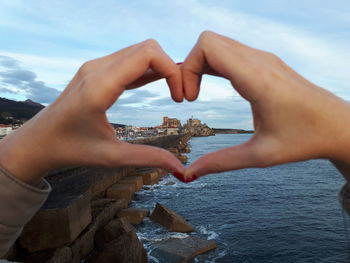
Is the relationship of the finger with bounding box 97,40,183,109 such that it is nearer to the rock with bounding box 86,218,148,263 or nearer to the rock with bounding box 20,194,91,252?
the rock with bounding box 20,194,91,252

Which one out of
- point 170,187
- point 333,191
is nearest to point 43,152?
point 170,187

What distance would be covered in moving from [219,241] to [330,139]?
10.0m

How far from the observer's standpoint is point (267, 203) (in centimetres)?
1589

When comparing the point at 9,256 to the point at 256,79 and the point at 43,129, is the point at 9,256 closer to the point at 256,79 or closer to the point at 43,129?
the point at 43,129

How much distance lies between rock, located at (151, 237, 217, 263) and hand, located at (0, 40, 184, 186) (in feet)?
24.6

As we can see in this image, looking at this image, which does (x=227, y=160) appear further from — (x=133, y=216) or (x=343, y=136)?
(x=133, y=216)

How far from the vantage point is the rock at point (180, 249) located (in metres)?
8.21

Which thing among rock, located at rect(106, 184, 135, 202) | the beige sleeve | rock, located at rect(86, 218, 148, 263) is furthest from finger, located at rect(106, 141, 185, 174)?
rock, located at rect(106, 184, 135, 202)

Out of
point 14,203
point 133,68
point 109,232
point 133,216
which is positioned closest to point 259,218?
point 133,216

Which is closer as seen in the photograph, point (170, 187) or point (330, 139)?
point (330, 139)

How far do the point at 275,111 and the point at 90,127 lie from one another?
0.78m

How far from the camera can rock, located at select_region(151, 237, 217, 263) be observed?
8211mm

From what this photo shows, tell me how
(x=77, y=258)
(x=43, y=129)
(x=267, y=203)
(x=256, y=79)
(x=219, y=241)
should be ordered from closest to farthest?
(x=256, y=79) → (x=43, y=129) → (x=77, y=258) → (x=219, y=241) → (x=267, y=203)

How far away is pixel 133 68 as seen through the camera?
3.84 feet
